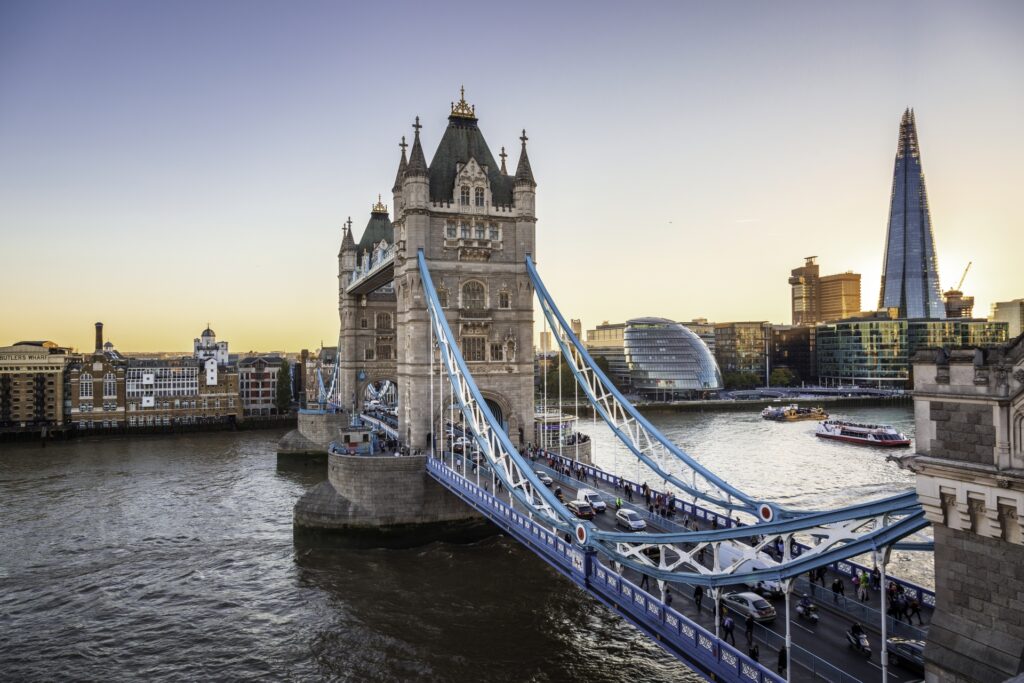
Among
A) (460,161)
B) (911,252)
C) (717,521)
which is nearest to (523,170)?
(460,161)

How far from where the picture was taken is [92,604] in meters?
28.3

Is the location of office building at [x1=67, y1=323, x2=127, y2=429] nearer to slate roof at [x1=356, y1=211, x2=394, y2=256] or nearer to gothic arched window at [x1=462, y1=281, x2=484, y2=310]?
slate roof at [x1=356, y1=211, x2=394, y2=256]

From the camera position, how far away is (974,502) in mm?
11016

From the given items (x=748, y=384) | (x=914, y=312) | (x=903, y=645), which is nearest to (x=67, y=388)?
(x=903, y=645)

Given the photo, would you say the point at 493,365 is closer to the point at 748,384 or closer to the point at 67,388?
the point at 67,388

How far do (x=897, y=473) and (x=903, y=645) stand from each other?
43.9m

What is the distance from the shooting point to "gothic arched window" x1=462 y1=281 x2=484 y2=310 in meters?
40.4

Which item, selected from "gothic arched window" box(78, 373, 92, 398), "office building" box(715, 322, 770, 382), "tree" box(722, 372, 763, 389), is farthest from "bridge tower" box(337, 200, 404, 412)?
"office building" box(715, 322, 770, 382)

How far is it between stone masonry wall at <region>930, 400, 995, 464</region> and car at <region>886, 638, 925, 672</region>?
6.12m

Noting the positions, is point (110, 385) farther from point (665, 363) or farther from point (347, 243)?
point (665, 363)

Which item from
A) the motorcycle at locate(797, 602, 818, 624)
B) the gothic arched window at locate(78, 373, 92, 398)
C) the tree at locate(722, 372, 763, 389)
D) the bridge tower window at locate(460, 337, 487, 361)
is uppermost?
the bridge tower window at locate(460, 337, 487, 361)

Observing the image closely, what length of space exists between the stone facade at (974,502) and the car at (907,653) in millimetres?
4047

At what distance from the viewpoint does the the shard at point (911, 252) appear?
6437 inches

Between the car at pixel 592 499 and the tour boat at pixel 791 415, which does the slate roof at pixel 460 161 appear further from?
the tour boat at pixel 791 415
